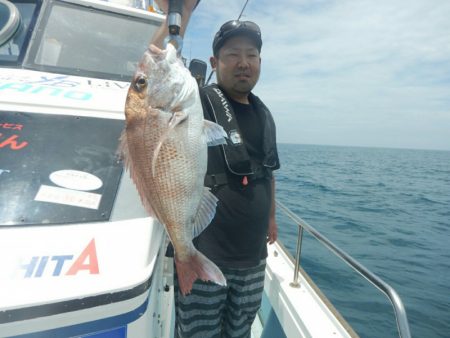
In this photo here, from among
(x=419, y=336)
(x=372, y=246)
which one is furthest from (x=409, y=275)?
(x=419, y=336)

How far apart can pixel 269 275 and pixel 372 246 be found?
25.0 ft

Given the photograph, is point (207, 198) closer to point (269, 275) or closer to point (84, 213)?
point (84, 213)

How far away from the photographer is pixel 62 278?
50.8 inches

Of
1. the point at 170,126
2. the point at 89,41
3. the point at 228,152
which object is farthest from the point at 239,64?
the point at 89,41

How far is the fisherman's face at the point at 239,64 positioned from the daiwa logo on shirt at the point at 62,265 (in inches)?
59.4

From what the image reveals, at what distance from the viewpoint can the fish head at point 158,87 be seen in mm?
1538

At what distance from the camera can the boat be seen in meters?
1.25

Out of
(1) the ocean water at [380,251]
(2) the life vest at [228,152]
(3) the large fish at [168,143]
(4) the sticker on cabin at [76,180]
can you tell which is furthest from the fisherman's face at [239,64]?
(1) the ocean water at [380,251]

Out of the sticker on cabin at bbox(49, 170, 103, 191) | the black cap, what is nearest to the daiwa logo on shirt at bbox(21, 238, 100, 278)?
the sticker on cabin at bbox(49, 170, 103, 191)

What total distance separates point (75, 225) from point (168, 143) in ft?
1.99

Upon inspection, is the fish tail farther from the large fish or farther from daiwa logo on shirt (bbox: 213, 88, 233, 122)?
daiwa logo on shirt (bbox: 213, 88, 233, 122)

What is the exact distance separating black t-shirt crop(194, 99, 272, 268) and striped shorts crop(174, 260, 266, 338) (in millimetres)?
118

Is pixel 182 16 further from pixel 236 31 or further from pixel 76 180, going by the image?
pixel 76 180

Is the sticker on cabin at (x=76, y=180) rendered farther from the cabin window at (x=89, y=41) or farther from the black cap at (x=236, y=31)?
the cabin window at (x=89, y=41)
